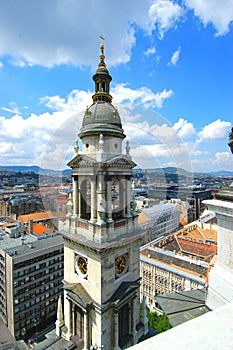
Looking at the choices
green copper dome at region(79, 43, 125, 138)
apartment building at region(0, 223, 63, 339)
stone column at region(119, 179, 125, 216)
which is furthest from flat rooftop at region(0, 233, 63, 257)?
green copper dome at region(79, 43, 125, 138)

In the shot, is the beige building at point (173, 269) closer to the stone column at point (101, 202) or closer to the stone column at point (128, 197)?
the stone column at point (128, 197)

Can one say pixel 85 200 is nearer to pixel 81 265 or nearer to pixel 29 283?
pixel 81 265

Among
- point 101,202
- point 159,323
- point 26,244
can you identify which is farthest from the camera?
point 26,244

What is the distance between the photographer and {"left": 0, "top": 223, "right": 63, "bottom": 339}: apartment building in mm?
30562

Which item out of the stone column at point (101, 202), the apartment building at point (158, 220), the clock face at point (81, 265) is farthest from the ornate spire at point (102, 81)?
the apartment building at point (158, 220)

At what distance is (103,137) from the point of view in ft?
35.9

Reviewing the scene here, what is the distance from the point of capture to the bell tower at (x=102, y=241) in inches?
389

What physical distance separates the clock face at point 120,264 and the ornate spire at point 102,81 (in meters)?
9.55

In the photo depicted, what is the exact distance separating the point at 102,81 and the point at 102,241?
9.36 m

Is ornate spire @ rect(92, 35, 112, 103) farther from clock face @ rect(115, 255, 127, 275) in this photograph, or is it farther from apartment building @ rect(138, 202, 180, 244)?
apartment building @ rect(138, 202, 180, 244)

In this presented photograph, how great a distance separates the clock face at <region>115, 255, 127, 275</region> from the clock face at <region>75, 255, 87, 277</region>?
5.83 ft

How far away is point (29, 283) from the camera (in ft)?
105

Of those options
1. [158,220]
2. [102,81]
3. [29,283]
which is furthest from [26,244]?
[158,220]

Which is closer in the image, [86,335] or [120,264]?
[86,335]
